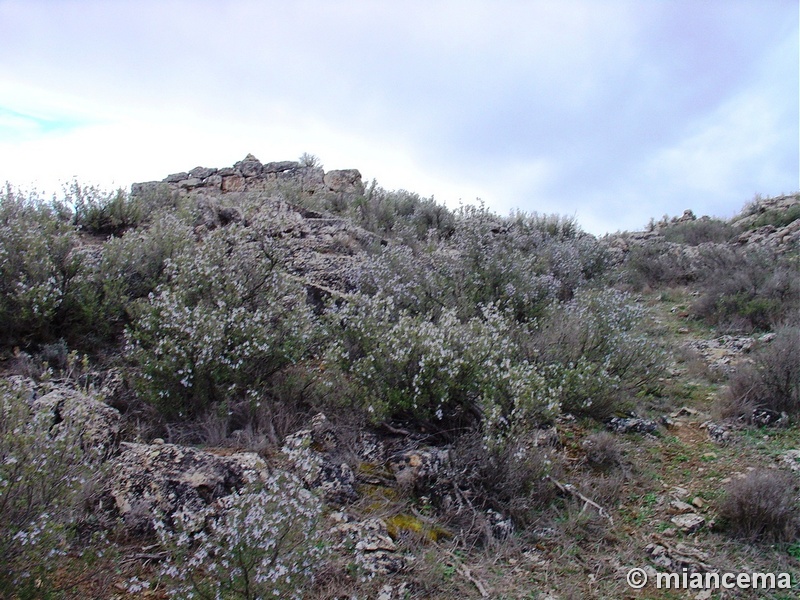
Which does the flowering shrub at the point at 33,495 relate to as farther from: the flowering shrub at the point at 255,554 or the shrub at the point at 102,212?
the shrub at the point at 102,212

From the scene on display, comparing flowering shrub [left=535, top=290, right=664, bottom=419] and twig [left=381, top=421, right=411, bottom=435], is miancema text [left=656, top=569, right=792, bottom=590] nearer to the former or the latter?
flowering shrub [left=535, top=290, right=664, bottom=419]

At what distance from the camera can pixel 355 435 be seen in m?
4.54

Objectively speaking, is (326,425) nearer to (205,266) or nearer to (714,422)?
(205,266)

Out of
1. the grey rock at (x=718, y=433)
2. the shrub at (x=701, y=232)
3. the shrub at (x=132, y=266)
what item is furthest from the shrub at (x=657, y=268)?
the shrub at (x=132, y=266)

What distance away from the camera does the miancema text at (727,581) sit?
354 centimetres

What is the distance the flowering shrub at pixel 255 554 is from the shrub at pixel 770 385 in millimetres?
4768

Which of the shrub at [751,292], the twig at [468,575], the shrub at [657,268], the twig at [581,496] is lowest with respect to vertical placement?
the twig at [468,575]

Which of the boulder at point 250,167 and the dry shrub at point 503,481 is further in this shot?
the boulder at point 250,167

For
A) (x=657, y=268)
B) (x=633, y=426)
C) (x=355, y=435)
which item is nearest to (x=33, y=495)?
(x=355, y=435)

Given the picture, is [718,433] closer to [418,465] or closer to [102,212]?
[418,465]

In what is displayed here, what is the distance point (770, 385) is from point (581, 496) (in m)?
2.89

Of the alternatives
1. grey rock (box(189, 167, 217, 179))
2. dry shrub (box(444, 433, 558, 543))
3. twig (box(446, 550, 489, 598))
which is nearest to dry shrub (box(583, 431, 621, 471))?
dry shrub (box(444, 433, 558, 543))

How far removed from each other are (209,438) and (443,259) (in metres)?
4.70

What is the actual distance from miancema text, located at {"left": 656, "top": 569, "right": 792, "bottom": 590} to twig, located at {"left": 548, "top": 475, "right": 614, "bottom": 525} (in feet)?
2.05
